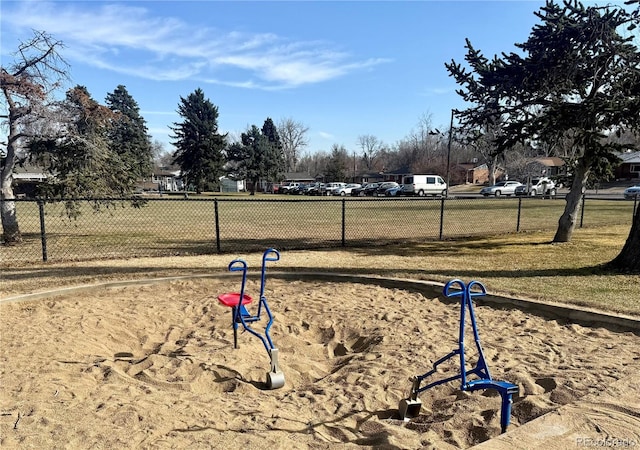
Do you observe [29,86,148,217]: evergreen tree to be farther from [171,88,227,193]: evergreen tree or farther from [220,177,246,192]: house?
[220,177,246,192]: house

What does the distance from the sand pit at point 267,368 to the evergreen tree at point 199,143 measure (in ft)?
161

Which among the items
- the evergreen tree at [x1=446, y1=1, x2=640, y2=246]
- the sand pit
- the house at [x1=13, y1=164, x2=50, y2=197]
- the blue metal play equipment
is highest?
the evergreen tree at [x1=446, y1=1, x2=640, y2=246]

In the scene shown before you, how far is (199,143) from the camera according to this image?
175 ft

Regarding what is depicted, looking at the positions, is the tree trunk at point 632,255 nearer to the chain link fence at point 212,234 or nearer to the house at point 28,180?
the chain link fence at point 212,234

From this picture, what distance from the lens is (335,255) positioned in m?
9.88

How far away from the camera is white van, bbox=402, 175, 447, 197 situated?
46.3 meters

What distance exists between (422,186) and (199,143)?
90.4ft

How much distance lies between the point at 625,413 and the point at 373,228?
13.0 m

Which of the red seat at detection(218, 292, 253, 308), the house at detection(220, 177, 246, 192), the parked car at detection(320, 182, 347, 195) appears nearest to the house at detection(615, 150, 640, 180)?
the parked car at detection(320, 182, 347, 195)

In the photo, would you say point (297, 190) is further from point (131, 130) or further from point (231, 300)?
point (231, 300)

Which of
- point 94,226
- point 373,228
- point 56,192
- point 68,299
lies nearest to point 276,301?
point 68,299

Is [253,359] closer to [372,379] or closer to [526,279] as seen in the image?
[372,379]

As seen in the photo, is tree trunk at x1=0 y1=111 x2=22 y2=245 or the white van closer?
tree trunk at x1=0 y1=111 x2=22 y2=245

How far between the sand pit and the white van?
1621 inches
